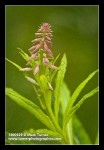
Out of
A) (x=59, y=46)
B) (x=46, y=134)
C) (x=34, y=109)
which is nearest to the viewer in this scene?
(x=34, y=109)

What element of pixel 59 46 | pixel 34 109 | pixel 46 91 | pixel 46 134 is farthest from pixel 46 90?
pixel 59 46

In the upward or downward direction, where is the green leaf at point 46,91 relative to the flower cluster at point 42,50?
downward

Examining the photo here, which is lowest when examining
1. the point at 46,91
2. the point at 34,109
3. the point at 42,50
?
the point at 34,109

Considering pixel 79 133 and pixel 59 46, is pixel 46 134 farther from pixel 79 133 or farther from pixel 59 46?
pixel 59 46

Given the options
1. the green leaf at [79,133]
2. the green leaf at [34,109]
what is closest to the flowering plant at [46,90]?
the green leaf at [34,109]

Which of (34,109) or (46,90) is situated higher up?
(46,90)

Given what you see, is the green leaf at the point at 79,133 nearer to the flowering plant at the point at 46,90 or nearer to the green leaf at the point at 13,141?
the flowering plant at the point at 46,90

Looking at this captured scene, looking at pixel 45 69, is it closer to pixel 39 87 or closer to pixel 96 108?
pixel 39 87

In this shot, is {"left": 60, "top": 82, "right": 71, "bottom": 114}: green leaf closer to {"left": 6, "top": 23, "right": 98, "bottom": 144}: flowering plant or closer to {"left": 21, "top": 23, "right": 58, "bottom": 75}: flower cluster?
{"left": 6, "top": 23, "right": 98, "bottom": 144}: flowering plant
